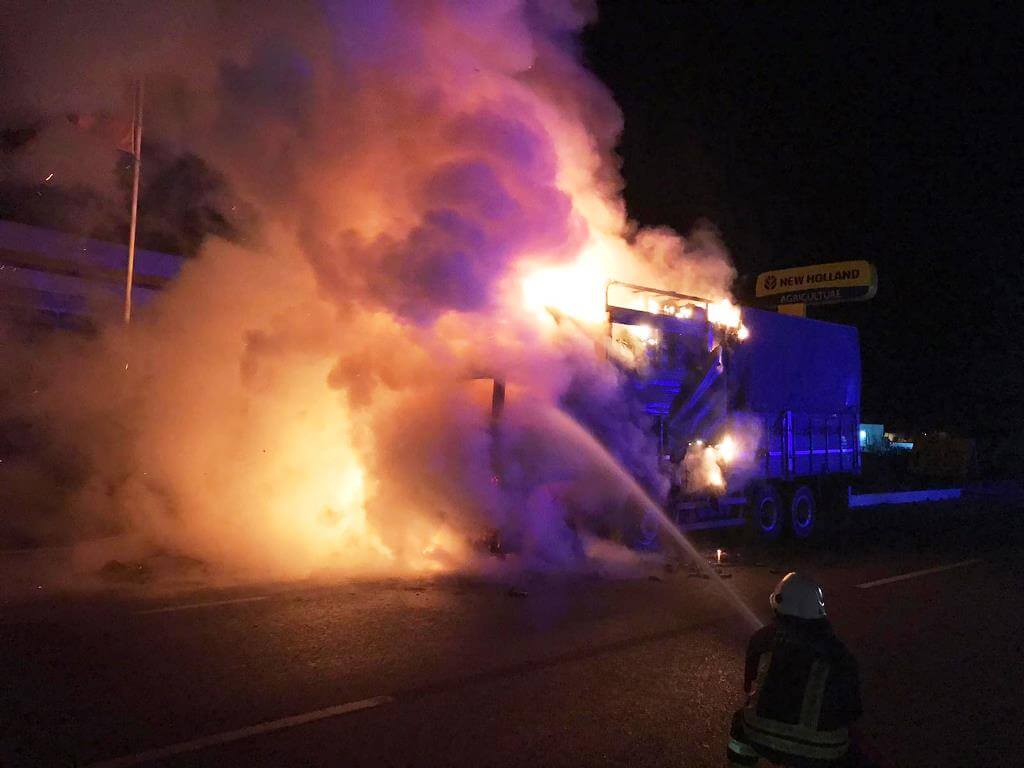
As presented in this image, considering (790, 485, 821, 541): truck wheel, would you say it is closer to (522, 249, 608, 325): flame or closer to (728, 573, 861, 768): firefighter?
(522, 249, 608, 325): flame

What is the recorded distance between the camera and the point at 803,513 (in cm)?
1441

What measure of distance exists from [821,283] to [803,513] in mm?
7417

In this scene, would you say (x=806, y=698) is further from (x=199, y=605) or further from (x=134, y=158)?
(x=134, y=158)

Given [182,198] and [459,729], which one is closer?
[459,729]

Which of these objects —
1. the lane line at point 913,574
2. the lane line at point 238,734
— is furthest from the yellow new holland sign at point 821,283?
the lane line at point 238,734

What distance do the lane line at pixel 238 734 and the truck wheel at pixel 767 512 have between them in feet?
30.1

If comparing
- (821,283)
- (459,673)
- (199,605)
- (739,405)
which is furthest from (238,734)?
(821,283)

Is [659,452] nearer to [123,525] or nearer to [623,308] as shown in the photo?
[623,308]

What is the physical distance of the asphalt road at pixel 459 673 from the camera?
436cm

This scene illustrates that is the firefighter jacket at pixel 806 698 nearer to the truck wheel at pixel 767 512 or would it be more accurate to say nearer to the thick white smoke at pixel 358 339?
the thick white smoke at pixel 358 339

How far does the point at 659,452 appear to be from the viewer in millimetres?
11133

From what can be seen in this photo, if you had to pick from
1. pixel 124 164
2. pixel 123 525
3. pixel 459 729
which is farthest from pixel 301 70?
pixel 459 729

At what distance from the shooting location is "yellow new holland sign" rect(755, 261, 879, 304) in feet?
62.1

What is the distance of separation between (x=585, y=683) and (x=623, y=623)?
1769 mm
